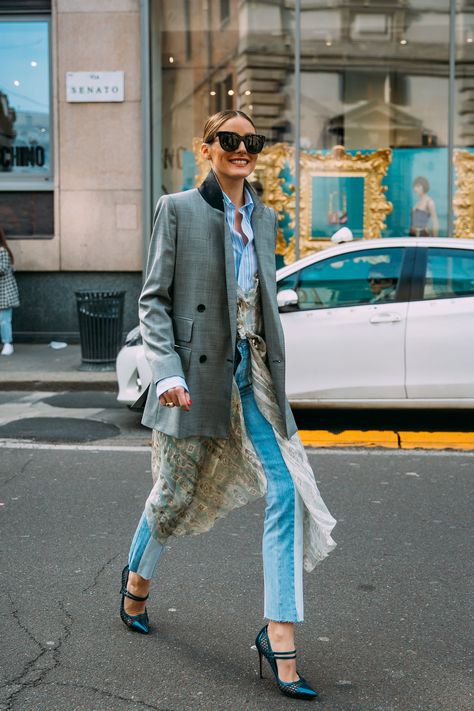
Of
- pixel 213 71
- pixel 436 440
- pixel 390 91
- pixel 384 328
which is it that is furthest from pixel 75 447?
pixel 390 91

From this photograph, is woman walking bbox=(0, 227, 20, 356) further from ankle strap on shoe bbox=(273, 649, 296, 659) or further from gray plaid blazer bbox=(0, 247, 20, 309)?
ankle strap on shoe bbox=(273, 649, 296, 659)

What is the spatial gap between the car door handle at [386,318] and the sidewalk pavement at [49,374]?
352 centimetres

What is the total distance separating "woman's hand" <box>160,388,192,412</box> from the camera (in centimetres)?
338

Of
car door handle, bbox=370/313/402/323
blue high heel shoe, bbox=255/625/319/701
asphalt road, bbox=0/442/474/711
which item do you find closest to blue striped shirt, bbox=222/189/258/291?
blue high heel shoe, bbox=255/625/319/701

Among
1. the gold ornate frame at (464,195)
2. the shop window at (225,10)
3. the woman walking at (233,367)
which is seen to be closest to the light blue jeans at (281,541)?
the woman walking at (233,367)

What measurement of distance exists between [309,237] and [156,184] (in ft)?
7.30

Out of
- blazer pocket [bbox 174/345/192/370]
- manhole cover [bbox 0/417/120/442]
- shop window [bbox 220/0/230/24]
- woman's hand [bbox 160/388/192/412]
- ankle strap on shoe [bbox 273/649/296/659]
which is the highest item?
shop window [bbox 220/0/230/24]

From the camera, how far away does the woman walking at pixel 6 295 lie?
506 inches

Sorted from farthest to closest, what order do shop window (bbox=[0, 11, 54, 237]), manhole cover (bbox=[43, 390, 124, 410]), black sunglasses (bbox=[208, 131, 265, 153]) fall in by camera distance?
shop window (bbox=[0, 11, 54, 237]), manhole cover (bbox=[43, 390, 124, 410]), black sunglasses (bbox=[208, 131, 265, 153])

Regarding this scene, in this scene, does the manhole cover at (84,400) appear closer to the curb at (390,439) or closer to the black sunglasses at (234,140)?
the curb at (390,439)

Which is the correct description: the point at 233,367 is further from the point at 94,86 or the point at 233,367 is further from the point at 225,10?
the point at 225,10

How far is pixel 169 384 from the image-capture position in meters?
3.39

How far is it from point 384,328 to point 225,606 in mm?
4043

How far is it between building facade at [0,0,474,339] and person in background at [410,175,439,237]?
0.02 m
